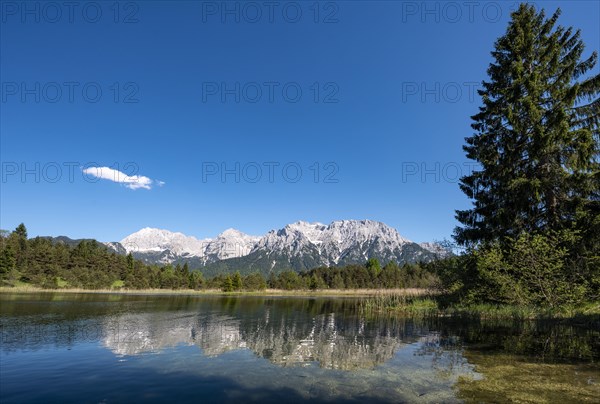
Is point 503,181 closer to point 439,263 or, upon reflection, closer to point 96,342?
point 439,263

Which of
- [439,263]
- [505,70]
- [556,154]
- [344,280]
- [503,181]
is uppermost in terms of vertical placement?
[505,70]

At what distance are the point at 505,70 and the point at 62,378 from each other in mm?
44164

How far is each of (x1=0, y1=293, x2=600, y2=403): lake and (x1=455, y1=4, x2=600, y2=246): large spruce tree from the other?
10667mm

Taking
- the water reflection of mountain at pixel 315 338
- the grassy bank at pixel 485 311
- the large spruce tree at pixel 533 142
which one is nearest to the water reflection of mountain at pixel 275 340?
the water reflection of mountain at pixel 315 338

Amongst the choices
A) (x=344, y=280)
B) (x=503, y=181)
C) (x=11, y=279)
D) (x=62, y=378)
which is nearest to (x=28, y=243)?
(x=11, y=279)

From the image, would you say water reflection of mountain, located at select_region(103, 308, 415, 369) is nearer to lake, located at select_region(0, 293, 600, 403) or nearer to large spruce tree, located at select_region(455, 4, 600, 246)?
lake, located at select_region(0, 293, 600, 403)

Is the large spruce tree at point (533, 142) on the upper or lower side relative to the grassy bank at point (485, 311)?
upper

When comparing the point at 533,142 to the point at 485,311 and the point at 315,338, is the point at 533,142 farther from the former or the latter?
the point at 315,338

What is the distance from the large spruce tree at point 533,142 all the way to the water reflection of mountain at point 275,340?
17538mm

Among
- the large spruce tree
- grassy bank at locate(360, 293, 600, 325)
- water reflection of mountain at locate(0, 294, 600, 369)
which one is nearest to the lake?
water reflection of mountain at locate(0, 294, 600, 369)

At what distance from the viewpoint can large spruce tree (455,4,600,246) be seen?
29.7 meters

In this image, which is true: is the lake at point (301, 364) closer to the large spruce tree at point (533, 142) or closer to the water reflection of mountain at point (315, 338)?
the water reflection of mountain at point (315, 338)

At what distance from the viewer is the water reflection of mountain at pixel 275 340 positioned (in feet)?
59.6

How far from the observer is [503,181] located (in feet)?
112
